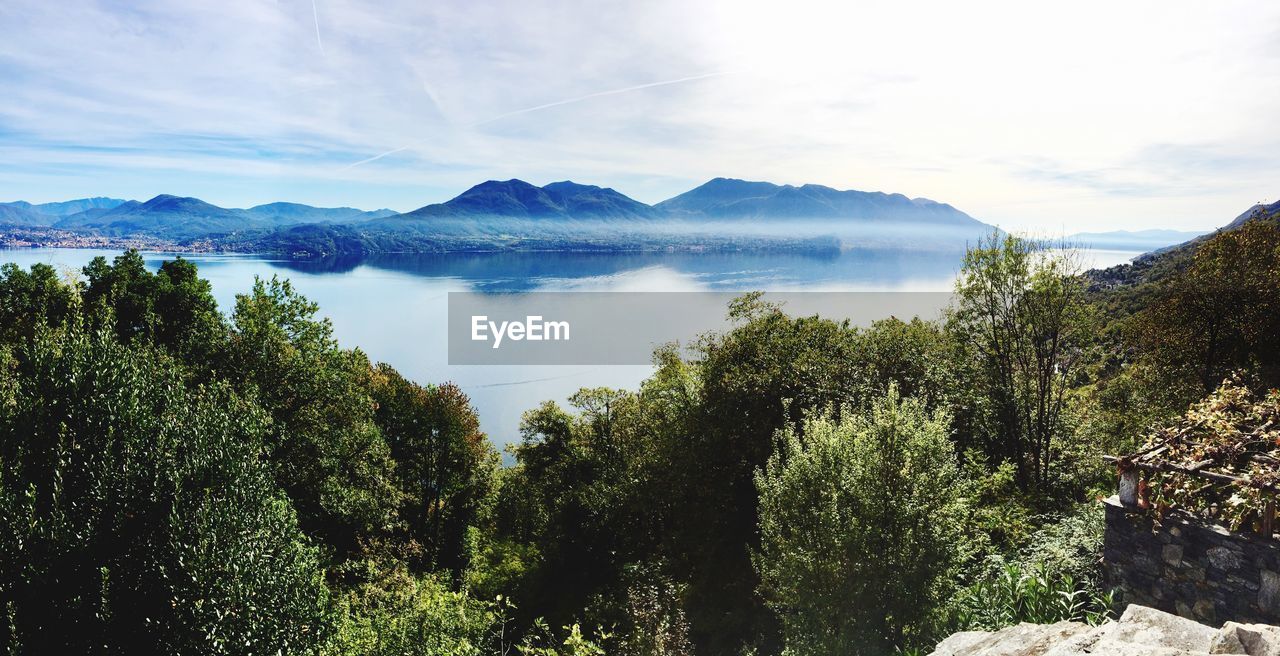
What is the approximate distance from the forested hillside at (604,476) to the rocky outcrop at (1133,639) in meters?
2.42

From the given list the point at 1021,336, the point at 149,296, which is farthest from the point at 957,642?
the point at 149,296

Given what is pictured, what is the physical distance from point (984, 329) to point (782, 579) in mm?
13288

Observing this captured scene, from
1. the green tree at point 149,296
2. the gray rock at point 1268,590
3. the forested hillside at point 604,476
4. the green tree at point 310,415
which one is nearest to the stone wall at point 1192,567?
the gray rock at point 1268,590

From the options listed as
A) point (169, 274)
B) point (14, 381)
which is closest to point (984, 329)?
point (14, 381)

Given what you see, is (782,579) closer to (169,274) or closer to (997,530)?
(997,530)

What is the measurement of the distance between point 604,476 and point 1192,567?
1925 cm

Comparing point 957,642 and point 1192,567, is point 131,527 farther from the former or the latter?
point 1192,567

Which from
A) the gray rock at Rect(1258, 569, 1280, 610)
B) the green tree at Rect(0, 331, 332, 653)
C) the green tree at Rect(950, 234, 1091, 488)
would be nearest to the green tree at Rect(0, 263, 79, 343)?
the green tree at Rect(0, 331, 332, 653)

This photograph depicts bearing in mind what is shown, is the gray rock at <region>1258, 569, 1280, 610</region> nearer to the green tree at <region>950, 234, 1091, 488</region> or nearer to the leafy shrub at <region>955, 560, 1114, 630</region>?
the leafy shrub at <region>955, 560, 1114, 630</region>

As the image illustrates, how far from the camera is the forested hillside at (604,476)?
10.5 m

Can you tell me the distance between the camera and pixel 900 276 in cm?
15662

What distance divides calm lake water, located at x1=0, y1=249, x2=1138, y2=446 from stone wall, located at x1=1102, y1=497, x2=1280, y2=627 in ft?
38.4

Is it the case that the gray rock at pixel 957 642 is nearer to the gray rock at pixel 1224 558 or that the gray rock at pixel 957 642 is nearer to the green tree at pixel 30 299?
the gray rock at pixel 1224 558

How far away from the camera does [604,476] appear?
25594 millimetres
